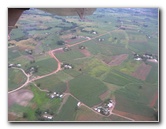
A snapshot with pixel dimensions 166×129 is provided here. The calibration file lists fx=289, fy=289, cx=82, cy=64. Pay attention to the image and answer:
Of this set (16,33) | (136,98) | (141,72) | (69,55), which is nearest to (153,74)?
(141,72)

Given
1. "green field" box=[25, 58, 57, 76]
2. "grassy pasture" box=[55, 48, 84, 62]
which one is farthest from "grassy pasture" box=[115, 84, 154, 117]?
"green field" box=[25, 58, 57, 76]

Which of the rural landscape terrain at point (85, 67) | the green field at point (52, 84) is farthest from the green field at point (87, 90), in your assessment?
the green field at point (52, 84)

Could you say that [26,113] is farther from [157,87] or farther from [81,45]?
[157,87]

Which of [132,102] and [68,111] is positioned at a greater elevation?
[132,102]

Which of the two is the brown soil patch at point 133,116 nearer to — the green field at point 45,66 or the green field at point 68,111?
the green field at point 68,111

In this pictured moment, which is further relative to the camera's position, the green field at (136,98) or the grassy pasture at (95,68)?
the grassy pasture at (95,68)

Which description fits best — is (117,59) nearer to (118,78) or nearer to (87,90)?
(118,78)

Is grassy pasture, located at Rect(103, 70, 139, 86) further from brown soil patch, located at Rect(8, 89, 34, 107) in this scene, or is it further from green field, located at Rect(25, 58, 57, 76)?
brown soil patch, located at Rect(8, 89, 34, 107)
